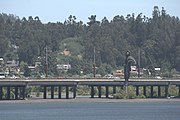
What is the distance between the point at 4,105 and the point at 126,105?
21373 mm

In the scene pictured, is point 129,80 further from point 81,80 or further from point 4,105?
point 4,105

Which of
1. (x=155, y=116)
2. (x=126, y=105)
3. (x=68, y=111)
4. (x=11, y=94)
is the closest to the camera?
(x=155, y=116)

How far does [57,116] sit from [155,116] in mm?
12466

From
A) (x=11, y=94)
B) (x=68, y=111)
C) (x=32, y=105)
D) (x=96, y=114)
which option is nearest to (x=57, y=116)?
(x=96, y=114)

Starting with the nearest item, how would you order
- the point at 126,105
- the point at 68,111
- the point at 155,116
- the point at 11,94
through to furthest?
the point at 155,116
the point at 68,111
the point at 126,105
the point at 11,94

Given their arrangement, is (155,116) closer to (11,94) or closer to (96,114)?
(96,114)

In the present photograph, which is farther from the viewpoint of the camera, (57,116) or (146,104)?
(146,104)

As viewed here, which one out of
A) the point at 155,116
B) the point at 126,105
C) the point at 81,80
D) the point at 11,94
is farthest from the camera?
the point at 11,94

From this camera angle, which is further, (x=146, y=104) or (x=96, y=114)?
(x=146, y=104)

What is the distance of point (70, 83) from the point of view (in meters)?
160

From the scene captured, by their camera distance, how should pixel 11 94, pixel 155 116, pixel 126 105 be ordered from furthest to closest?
pixel 11 94
pixel 126 105
pixel 155 116

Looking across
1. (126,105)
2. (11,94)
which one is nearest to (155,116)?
(126,105)

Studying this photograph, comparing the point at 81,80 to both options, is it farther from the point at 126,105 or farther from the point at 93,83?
the point at 126,105

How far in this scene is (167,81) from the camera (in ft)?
527
